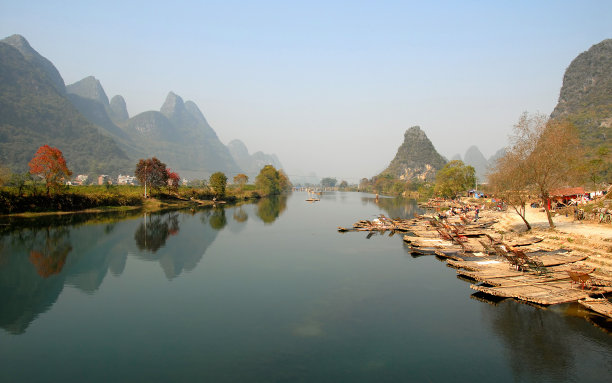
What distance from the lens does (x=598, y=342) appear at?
12164 millimetres

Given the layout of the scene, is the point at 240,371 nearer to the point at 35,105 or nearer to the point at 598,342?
the point at 598,342

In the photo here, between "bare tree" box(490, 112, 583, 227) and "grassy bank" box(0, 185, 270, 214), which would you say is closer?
"bare tree" box(490, 112, 583, 227)

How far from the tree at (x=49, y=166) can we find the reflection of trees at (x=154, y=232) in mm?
12482

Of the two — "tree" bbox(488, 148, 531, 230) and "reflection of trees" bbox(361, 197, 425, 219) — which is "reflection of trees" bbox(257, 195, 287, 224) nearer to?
"reflection of trees" bbox(361, 197, 425, 219)

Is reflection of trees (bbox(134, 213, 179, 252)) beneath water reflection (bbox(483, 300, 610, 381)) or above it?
above

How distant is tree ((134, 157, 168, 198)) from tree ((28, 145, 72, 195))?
17.3 m

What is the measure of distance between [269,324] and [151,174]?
2318 inches

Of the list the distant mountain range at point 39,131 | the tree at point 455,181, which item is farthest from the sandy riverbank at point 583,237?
the distant mountain range at point 39,131

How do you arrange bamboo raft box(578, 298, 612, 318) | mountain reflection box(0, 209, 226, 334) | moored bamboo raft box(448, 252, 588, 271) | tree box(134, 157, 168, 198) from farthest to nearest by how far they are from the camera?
tree box(134, 157, 168, 198)
moored bamboo raft box(448, 252, 588, 271)
mountain reflection box(0, 209, 226, 334)
bamboo raft box(578, 298, 612, 318)

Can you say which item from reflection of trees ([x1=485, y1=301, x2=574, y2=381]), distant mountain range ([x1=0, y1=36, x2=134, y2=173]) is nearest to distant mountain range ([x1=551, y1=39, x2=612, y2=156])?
reflection of trees ([x1=485, y1=301, x2=574, y2=381])

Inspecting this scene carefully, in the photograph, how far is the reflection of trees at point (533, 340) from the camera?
10.7 metres

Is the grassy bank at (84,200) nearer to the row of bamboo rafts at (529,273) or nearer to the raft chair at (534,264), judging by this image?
the row of bamboo rafts at (529,273)

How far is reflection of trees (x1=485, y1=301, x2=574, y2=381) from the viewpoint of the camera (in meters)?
10.7

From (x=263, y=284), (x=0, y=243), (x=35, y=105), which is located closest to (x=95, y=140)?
(x=35, y=105)
